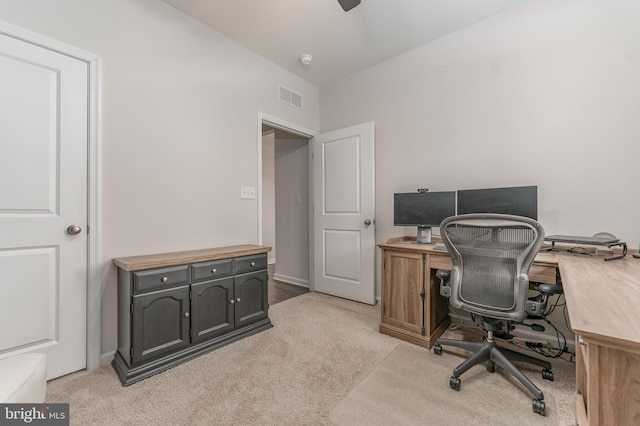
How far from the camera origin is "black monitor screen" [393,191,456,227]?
7.57ft

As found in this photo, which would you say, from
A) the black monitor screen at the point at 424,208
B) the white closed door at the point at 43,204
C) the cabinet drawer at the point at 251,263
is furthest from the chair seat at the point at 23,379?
the black monitor screen at the point at 424,208

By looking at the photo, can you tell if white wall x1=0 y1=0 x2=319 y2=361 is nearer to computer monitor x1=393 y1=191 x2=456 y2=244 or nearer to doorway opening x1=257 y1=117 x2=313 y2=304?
doorway opening x1=257 y1=117 x2=313 y2=304

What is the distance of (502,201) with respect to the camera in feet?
6.66

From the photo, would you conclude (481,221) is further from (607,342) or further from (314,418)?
(314,418)

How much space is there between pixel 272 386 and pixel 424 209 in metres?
1.81

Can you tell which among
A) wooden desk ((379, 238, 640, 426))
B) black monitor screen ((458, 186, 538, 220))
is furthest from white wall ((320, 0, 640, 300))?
wooden desk ((379, 238, 640, 426))

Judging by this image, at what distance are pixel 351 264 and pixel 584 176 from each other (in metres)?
2.15

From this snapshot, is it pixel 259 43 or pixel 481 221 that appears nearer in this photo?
pixel 481 221

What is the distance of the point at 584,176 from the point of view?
77.4 inches

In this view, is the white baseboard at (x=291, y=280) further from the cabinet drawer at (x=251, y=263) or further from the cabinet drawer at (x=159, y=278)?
the cabinet drawer at (x=159, y=278)

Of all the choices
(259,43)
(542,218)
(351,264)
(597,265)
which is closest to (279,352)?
(351,264)

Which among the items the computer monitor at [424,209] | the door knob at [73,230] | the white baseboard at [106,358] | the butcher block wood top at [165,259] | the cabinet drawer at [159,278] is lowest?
the white baseboard at [106,358]

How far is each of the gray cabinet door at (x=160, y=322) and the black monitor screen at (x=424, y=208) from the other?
1.91 metres

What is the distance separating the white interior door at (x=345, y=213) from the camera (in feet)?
9.91
